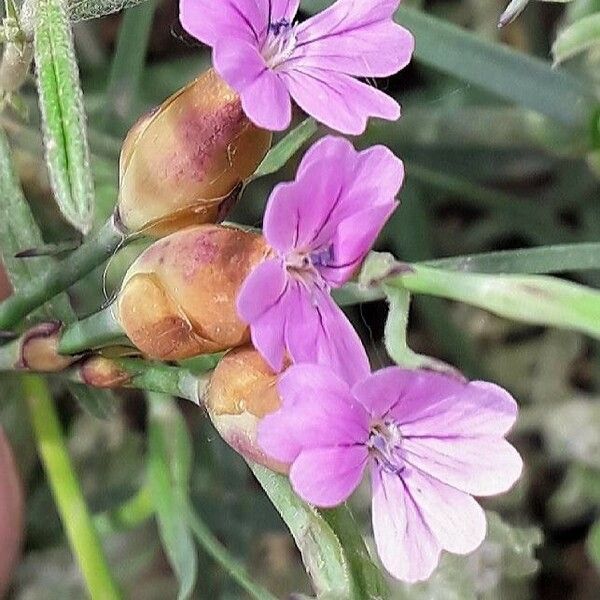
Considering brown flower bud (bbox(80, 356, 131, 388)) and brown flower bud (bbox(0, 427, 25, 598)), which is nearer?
brown flower bud (bbox(80, 356, 131, 388))

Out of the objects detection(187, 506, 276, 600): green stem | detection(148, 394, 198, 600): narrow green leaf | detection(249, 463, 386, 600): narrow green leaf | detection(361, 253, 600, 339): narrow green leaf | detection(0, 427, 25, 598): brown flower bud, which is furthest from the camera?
detection(0, 427, 25, 598): brown flower bud

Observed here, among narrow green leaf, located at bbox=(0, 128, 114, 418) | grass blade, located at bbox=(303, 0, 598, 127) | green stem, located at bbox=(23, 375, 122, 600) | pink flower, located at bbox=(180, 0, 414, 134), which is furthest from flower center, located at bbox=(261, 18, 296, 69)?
green stem, located at bbox=(23, 375, 122, 600)

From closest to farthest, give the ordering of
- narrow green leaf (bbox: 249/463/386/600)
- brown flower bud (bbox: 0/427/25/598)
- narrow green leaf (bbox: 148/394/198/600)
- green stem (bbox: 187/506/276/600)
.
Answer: narrow green leaf (bbox: 249/463/386/600)
green stem (bbox: 187/506/276/600)
narrow green leaf (bbox: 148/394/198/600)
brown flower bud (bbox: 0/427/25/598)

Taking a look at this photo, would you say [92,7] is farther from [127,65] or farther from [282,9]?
[127,65]

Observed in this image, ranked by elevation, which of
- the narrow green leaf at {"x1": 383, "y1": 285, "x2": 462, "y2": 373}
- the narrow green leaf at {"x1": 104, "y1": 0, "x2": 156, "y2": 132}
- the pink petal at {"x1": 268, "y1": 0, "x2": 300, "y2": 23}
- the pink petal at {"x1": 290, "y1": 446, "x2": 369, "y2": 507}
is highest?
the pink petal at {"x1": 268, "y1": 0, "x2": 300, "y2": 23}

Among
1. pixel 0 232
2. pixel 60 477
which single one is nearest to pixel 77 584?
pixel 60 477

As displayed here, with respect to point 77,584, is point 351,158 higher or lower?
higher

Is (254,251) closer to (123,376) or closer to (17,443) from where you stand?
(123,376)

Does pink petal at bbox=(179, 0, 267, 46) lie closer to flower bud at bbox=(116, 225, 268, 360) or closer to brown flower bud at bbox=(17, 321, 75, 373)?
flower bud at bbox=(116, 225, 268, 360)
